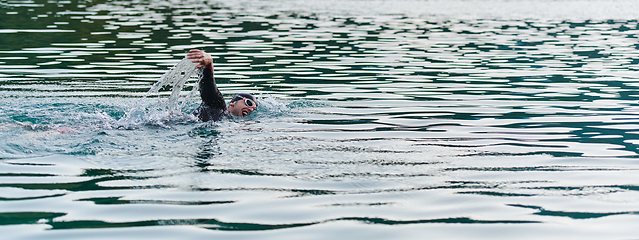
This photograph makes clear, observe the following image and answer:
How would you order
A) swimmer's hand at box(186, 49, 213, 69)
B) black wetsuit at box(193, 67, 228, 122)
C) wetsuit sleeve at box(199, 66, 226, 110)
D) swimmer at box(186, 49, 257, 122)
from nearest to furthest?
swimmer's hand at box(186, 49, 213, 69)
swimmer at box(186, 49, 257, 122)
wetsuit sleeve at box(199, 66, 226, 110)
black wetsuit at box(193, 67, 228, 122)

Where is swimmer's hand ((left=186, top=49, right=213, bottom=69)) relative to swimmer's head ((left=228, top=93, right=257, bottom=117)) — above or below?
above

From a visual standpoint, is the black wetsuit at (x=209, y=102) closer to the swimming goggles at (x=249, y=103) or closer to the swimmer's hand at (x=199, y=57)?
the swimmer's hand at (x=199, y=57)

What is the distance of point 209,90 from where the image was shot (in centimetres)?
1053

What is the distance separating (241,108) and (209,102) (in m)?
0.74

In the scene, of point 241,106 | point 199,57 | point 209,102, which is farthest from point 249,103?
point 199,57

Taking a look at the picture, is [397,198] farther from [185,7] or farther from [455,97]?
[185,7]

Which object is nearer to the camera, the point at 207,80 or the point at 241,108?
the point at 207,80

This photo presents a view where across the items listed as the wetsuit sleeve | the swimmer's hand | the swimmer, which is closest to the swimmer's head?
the swimmer

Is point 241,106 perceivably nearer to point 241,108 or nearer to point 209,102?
point 241,108

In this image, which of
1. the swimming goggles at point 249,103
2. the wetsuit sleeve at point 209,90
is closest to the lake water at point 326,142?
the swimming goggles at point 249,103

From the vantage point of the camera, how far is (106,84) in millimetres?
14227

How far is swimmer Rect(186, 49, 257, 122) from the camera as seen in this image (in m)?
9.99

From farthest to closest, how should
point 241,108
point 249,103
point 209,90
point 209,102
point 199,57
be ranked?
point 249,103
point 241,108
point 209,102
point 209,90
point 199,57

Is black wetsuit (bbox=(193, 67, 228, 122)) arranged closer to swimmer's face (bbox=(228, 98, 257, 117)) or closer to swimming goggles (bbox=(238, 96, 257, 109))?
swimmer's face (bbox=(228, 98, 257, 117))
